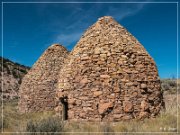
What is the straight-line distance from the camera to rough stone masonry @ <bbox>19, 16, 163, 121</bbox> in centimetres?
1038

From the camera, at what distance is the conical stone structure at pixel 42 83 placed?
1653 cm

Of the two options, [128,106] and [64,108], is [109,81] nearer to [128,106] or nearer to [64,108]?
[128,106]

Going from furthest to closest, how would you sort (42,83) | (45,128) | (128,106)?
(42,83), (128,106), (45,128)

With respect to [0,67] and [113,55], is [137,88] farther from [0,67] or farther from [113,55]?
[0,67]

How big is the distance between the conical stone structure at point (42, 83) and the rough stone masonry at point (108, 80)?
4.48 meters

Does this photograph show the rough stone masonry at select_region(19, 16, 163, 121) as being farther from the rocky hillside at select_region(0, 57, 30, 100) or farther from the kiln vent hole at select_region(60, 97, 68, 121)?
the rocky hillside at select_region(0, 57, 30, 100)

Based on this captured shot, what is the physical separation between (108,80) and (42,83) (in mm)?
6889

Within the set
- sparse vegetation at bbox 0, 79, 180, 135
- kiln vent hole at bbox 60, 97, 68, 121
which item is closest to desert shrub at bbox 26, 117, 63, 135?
sparse vegetation at bbox 0, 79, 180, 135

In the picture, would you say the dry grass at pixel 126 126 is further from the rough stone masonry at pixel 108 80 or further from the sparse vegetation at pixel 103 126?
the rough stone masonry at pixel 108 80

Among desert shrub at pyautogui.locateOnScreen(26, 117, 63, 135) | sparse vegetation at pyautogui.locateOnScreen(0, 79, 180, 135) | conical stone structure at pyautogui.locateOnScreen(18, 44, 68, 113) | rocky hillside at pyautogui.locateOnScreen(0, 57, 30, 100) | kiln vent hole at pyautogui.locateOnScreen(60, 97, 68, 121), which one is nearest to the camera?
desert shrub at pyautogui.locateOnScreen(26, 117, 63, 135)

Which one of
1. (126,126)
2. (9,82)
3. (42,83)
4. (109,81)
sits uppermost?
(9,82)

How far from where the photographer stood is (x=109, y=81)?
10.5 metres

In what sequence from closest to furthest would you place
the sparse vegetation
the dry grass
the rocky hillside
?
the sparse vegetation < the dry grass < the rocky hillside

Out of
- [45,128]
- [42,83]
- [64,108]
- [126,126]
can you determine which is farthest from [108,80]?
[42,83]
